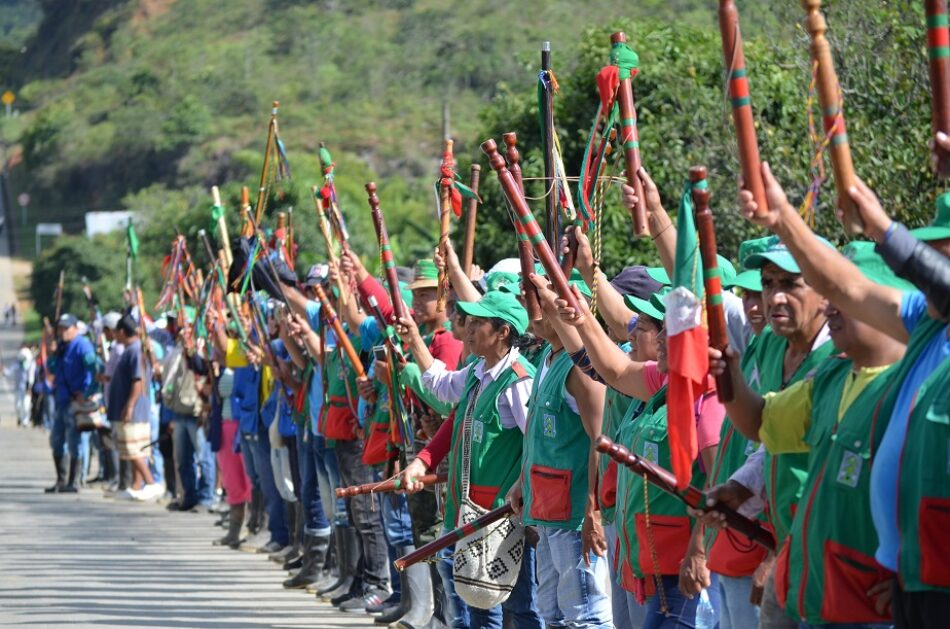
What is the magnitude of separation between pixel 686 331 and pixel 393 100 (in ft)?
338

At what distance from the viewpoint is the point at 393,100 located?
4208 inches

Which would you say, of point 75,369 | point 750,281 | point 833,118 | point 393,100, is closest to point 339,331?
point 750,281

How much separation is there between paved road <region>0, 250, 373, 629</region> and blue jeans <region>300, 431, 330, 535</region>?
485 mm

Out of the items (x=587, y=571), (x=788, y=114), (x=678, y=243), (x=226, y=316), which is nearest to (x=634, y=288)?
(x=587, y=571)

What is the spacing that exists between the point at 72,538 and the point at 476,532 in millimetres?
8606

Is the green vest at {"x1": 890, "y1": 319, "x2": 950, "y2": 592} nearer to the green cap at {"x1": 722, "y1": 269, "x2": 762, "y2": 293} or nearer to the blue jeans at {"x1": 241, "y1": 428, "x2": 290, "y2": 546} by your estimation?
the green cap at {"x1": 722, "y1": 269, "x2": 762, "y2": 293}

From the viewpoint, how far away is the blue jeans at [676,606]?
20.0ft

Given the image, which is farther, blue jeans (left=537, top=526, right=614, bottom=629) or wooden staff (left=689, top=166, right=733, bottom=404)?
blue jeans (left=537, top=526, right=614, bottom=629)

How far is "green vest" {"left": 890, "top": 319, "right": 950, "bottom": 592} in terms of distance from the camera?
14.0ft

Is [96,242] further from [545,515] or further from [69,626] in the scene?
[545,515]

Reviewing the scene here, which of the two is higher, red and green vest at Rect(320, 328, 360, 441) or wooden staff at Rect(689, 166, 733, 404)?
wooden staff at Rect(689, 166, 733, 404)

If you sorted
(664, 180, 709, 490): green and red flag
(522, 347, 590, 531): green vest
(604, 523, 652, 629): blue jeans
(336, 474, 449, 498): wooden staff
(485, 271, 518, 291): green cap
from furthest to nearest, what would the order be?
(485, 271, 518, 291): green cap < (336, 474, 449, 498): wooden staff < (522, 347, 590, 531): green vest < (604, 523, 652, 629): blue jeans < (664, 180, 709, 490): green and red flag

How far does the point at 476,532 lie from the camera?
743cm

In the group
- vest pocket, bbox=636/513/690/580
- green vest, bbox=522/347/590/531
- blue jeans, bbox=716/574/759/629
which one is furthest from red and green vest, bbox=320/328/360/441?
blue jeans, bbox=716/574/759/629
